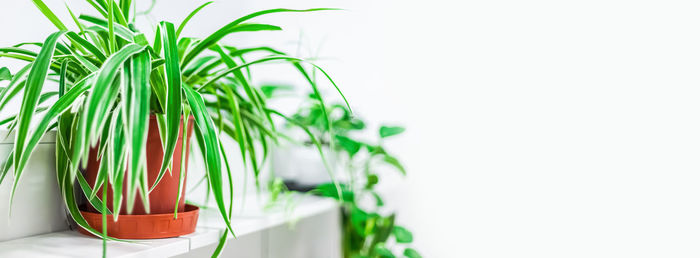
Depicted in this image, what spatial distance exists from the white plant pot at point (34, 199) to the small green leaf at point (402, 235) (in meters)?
0.76

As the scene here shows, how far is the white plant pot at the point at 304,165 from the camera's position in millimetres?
1359

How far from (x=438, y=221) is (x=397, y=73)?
16.8 inches

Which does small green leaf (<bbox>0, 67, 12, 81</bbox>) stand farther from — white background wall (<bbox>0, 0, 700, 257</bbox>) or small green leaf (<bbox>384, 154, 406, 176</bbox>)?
small green leaf (<bbox>384, 154, 406, 176</bbox>)

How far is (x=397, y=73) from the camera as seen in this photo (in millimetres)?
1403

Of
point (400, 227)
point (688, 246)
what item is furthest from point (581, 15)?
point (400, 227)

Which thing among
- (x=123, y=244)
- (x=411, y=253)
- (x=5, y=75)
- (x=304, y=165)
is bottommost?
(x=411, y=253)

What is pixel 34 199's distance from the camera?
80 centimetres

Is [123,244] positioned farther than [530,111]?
No

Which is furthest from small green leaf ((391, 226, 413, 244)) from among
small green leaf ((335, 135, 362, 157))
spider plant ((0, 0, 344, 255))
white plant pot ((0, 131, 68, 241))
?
white plant pot ((0, 131, 68, 241))

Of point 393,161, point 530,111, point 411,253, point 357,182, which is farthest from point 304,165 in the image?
point 530,111

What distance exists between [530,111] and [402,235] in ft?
1.50

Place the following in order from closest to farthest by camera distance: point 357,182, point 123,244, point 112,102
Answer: point 112,102 → point 123,244 → point 357,182

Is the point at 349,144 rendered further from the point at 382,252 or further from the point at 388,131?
the point at 382,252

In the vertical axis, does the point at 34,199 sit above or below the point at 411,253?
above
